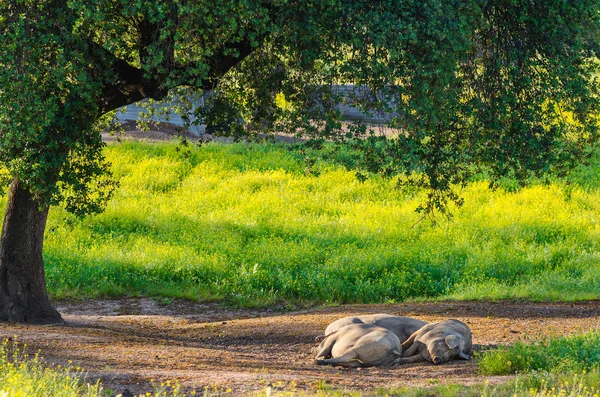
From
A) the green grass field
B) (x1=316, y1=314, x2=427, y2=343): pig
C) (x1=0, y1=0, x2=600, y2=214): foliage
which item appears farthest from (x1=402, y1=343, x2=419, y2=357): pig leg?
the green grass field

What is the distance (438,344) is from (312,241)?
11.3 meters

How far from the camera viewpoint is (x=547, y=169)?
11859mm

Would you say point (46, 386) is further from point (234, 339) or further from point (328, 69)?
point (234, 339)

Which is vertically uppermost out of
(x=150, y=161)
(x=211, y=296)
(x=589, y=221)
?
(x=150, y=161)

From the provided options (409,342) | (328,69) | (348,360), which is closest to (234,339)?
(348,360)

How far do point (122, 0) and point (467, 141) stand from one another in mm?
5457

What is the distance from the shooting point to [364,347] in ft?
33.2

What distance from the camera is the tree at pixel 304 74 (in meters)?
10.0

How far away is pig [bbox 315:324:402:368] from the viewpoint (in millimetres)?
10125

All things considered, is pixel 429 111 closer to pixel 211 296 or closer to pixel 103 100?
pixel 103 100

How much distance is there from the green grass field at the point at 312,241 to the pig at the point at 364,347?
4.16 meters

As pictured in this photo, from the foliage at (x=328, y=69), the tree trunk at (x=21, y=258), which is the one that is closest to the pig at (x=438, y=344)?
the foliage at (x=328, y=69)

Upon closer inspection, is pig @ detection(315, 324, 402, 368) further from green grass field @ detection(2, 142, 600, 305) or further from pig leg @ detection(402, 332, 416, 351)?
green grass field @ detection(2, 142, 600, 305)

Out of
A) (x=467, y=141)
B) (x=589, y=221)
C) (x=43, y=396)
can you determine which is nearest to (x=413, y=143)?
(x=467, y=141)
